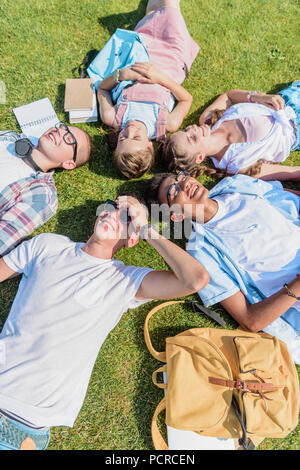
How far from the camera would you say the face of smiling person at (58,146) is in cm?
378

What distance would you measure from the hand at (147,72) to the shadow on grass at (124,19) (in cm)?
103

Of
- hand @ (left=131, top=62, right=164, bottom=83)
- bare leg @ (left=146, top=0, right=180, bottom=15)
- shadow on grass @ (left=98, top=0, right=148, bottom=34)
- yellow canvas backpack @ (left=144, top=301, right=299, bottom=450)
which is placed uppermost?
bare leg @ (left=146, top=0, right=180, bottom=15)

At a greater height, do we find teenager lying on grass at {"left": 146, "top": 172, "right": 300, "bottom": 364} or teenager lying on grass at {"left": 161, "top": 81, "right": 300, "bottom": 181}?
teenager lying on grass at {"left": 161, "top": 81, "right": 300, "bottom": 181}

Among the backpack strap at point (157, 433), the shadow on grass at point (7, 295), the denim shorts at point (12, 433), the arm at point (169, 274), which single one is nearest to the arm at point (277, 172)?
the arm at point (169, 274)

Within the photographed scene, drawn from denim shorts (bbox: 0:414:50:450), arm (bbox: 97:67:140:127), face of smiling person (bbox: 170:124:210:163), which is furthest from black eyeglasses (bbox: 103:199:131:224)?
denim shorts (bbox: 0:414:50:450)

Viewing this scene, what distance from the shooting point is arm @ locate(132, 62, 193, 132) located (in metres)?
4.11

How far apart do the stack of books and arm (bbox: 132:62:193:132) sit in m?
0.70

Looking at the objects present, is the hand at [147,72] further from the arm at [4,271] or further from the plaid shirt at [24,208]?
the arm at [4,271]

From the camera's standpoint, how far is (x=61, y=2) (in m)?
4.56

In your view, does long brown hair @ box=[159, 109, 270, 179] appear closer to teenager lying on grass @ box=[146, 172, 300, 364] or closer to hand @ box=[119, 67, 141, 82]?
teenager lying on grass @ box=[146, 172, 300, 364]

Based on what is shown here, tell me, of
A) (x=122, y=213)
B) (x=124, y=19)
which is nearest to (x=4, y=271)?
(x=122, y=213)

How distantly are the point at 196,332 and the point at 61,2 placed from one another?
5.06m
